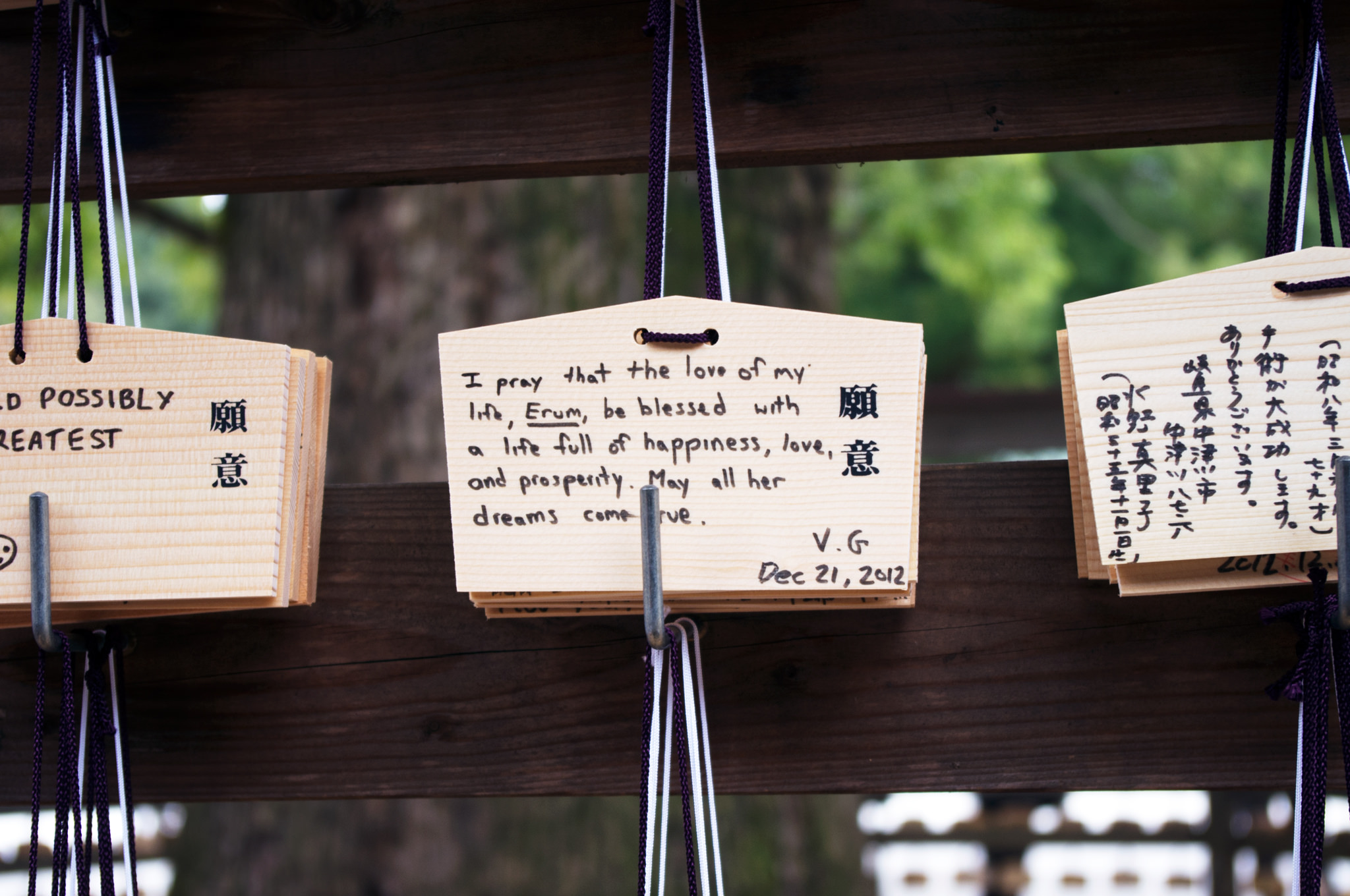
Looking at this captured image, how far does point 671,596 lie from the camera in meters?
0.77

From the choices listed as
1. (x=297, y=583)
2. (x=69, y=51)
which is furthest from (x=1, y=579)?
(x=69, y=51)

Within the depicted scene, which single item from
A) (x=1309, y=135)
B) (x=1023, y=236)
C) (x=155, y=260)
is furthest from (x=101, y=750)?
(x=155, y=260)

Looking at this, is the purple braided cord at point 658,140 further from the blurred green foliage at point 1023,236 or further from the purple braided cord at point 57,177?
the blurred green foliage at point 1023,236

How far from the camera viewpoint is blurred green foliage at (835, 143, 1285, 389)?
4.88 m

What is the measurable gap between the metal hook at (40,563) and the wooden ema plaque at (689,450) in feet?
0.93

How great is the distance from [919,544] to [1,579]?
2.26 ft

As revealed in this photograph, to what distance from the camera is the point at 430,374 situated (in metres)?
2.31

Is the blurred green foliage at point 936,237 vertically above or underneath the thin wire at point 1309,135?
above

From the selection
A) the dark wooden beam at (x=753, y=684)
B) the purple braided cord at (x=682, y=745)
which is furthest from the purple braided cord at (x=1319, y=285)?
the purple braided cord at (x=682, y=745)

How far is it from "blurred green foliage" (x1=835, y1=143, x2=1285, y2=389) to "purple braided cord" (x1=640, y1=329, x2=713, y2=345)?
3511mm

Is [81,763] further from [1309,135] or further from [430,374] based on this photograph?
[430,374]

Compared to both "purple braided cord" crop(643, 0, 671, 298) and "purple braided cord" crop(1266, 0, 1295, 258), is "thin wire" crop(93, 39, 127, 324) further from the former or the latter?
"purple braided cord" crop(1266, 0, 1295, 258)

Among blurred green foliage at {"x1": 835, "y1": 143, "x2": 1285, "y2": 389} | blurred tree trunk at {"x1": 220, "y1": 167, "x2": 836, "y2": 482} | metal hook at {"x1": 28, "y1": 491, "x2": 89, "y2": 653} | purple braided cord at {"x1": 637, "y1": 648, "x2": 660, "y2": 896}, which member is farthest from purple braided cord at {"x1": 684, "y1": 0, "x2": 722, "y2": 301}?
blurred green foliage at {"x1": 835, "y1": 143, "x2": 1285, "y2": 389}

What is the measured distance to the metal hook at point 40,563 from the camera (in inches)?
30.1
